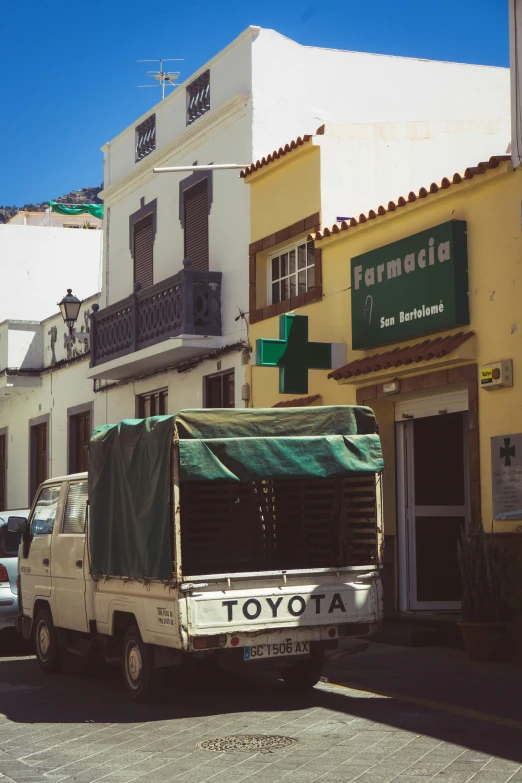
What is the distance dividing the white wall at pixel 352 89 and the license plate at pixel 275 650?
10.7m

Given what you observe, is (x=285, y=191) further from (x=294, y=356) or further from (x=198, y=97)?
(x=198, y=97)

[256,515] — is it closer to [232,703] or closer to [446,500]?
[232,703]

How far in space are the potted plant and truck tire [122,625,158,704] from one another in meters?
3.74

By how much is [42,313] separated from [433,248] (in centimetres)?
1872

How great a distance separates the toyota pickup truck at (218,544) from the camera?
9.24 m

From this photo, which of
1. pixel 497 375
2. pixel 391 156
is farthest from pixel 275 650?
pixel 391 156

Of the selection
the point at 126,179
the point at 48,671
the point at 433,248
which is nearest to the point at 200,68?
the point at 126,179

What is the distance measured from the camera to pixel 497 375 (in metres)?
12.4

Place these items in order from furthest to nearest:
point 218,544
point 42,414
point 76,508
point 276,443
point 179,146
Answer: point 42,414, point 179,146, point 76,508, point 218,544, point 276,443

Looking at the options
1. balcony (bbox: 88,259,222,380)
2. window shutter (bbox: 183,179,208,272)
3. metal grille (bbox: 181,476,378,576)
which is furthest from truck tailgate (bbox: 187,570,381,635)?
window shutter (bbox: 183,179,208,272)

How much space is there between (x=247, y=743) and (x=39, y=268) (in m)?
24.2

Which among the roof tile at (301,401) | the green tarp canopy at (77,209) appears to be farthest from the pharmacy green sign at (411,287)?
the green tarp canopy at (77,209)

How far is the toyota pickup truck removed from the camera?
364 inches

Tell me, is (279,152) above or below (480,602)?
above
